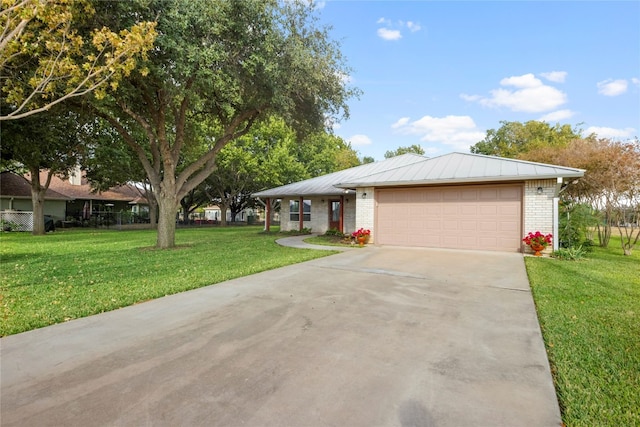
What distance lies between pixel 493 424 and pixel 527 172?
10050 millimetres

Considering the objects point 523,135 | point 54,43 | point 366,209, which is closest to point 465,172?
point 366,209

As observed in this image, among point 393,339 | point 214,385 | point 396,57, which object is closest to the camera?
point 214,385

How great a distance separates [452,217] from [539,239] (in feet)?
9.01

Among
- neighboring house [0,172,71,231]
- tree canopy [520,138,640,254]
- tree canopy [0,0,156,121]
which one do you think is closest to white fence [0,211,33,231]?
neighboring house [0,172,71,231]

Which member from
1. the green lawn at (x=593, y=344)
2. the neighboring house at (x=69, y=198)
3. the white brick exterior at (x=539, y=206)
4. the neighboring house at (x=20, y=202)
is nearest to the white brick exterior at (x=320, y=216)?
the white brick exterior at (x=539, y=206)

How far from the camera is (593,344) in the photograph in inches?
133

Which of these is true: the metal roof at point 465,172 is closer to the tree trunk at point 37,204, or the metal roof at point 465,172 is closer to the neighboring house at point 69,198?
the tree trunk at point 37,204

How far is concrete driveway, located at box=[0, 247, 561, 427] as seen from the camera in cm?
223

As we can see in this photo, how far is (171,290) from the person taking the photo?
5.56m

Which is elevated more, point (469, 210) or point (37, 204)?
point (37, 204)

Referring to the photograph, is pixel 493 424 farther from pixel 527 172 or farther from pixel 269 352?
pixel 527 172

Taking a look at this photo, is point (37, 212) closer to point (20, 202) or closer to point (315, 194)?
point (20, 202)

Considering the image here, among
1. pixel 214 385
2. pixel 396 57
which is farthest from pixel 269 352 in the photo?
pixel 396 57

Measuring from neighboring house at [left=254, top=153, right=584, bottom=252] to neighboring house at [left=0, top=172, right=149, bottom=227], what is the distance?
23.3m
